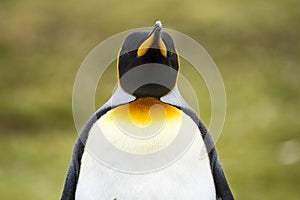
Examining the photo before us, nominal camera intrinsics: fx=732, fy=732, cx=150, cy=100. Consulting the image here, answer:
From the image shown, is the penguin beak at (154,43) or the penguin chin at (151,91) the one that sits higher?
the penguin beak at (154,43)

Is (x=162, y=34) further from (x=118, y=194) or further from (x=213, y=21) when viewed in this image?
(x=213, y=21)

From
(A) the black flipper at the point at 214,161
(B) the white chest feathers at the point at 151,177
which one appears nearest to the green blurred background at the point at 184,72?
(A) the black flipper at the point at 214,161

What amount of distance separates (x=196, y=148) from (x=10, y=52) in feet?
18.6

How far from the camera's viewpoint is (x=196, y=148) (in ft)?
7.22

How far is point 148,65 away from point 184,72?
15.6 ft

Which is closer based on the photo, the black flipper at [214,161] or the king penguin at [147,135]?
the king penguin at [147,135]

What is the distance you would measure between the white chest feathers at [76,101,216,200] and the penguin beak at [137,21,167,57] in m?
0.23

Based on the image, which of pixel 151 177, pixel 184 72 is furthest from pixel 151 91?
pixel 184 72

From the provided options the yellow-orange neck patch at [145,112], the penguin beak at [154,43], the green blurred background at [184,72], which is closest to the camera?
the penguin beak at [154,43]

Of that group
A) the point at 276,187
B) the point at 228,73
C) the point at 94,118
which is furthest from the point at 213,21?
the point at 94,118

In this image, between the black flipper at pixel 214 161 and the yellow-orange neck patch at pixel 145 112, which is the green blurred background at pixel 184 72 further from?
the yellow-orange neck patch at pixel 145 112

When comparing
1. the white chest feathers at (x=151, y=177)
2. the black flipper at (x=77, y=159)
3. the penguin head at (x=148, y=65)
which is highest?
the penguin head at (x=148, y=65)

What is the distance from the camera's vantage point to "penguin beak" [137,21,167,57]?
206 centimetres

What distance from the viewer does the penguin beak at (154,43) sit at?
2060 millimetres
